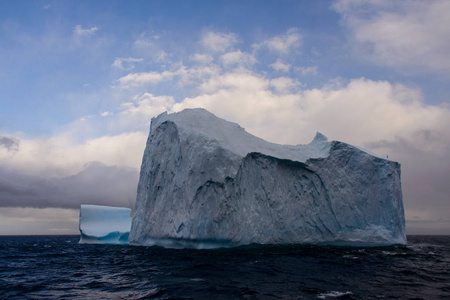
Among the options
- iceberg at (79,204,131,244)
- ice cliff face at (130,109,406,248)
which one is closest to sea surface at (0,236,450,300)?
ice cliff face at (130,109,406,248)

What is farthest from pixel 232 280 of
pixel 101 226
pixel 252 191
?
pixel 101 226

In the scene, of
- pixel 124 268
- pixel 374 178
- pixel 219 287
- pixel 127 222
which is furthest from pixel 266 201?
pixel 127 222

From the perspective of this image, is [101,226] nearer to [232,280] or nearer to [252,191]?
[252,191]

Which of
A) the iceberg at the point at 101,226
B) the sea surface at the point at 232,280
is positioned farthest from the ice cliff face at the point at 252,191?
the iceberg at the point at 101,226

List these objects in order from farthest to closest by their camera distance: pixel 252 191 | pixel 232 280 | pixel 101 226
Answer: pixel 101 226, pixel 252 191, pixel 232 280

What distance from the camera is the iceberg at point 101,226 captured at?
72.5ft

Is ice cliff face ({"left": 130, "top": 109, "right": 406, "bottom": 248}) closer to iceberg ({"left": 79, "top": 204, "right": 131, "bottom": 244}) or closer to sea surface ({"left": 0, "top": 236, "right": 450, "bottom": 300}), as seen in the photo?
sea surface ({"left": 0, "top": 236, "right": 450, "bottom": 300})

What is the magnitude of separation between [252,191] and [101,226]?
1276 centimetres

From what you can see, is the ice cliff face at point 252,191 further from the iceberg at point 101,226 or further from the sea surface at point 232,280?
the iceberg at point 101,226

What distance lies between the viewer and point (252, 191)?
15.7 meters

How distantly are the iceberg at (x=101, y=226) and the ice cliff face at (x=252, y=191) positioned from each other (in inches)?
191

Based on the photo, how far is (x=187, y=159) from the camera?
1532cm

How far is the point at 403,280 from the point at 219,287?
14.9ft

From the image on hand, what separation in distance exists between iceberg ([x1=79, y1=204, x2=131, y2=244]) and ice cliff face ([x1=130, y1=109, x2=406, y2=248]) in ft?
15.9
